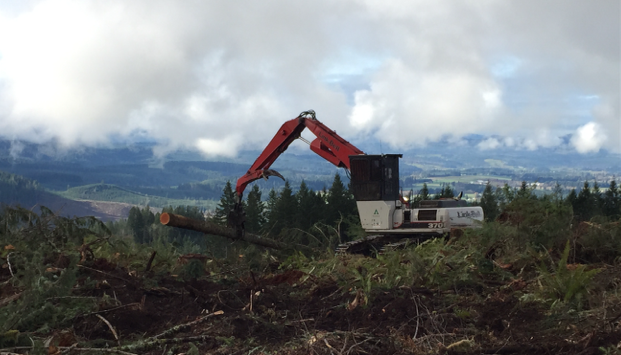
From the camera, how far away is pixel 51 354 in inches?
206

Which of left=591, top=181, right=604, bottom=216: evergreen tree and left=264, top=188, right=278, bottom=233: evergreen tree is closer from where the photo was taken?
left=264, top=188, right=278, bottom=233: evergreen tree

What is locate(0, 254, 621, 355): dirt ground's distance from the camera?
210 inches

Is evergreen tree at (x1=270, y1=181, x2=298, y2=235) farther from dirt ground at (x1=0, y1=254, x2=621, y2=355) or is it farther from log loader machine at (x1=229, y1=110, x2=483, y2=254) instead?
dirt ground at (x1=0, y1=254, x2=621, y2=355)

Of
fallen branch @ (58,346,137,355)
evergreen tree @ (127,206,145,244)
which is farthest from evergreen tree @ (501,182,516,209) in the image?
evergreen tree @ (127,206,145,244)

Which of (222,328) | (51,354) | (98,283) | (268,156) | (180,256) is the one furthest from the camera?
(268,156)

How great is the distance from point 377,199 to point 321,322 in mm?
11792

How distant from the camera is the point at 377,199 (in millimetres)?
18078

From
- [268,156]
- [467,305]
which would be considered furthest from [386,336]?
[268,156]

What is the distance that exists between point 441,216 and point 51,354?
14.0 m

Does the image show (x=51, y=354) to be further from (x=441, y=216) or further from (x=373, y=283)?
(x=441, y=216)

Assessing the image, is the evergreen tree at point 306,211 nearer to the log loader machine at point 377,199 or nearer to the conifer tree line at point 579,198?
the conifer tree line at point 579,198

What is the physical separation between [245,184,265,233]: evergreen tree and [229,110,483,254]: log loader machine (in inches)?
972

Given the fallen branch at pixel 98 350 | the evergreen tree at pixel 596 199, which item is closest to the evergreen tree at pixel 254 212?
the evergreen tree at pixel 596 199

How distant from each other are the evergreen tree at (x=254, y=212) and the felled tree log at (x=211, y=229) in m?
28.7
